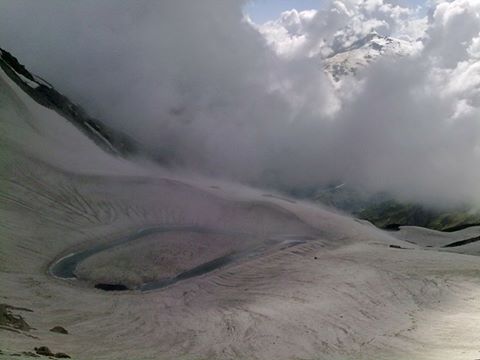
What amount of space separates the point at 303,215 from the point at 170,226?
32.5 metres

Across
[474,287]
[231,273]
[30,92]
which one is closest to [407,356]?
[474,287]

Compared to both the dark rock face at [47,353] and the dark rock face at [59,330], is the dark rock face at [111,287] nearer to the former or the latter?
the dark rock face at [59,330]

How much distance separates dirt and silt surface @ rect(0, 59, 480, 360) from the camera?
158 ft

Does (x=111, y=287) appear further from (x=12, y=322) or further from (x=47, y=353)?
(x=47, y=353)

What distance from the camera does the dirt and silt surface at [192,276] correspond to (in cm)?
4828

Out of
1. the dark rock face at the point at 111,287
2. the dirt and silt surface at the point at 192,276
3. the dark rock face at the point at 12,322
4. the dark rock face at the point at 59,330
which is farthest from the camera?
the dark rock face at the point at 111,287

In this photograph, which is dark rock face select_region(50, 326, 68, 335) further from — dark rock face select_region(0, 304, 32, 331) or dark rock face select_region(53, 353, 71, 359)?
dark rock face select_region(53, 353, 71, 359)

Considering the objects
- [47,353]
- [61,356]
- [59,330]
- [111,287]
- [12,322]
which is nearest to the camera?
[47,353]

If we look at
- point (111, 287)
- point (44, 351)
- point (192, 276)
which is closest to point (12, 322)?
point (44, 351)

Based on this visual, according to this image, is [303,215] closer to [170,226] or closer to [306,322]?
[170,226]

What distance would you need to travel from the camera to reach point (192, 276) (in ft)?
271

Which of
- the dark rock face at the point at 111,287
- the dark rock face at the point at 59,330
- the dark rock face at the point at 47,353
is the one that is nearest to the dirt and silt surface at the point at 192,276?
the dark rock face at the point at 59,330

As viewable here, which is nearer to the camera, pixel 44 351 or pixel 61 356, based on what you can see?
pixel 44 351

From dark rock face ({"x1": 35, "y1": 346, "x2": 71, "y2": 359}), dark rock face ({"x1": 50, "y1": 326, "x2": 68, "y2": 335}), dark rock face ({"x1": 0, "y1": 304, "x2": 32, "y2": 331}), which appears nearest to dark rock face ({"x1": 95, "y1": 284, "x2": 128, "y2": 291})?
dark rock face ({"x1": 50, "y1": 326, "x2": 68, "y2": 335})
